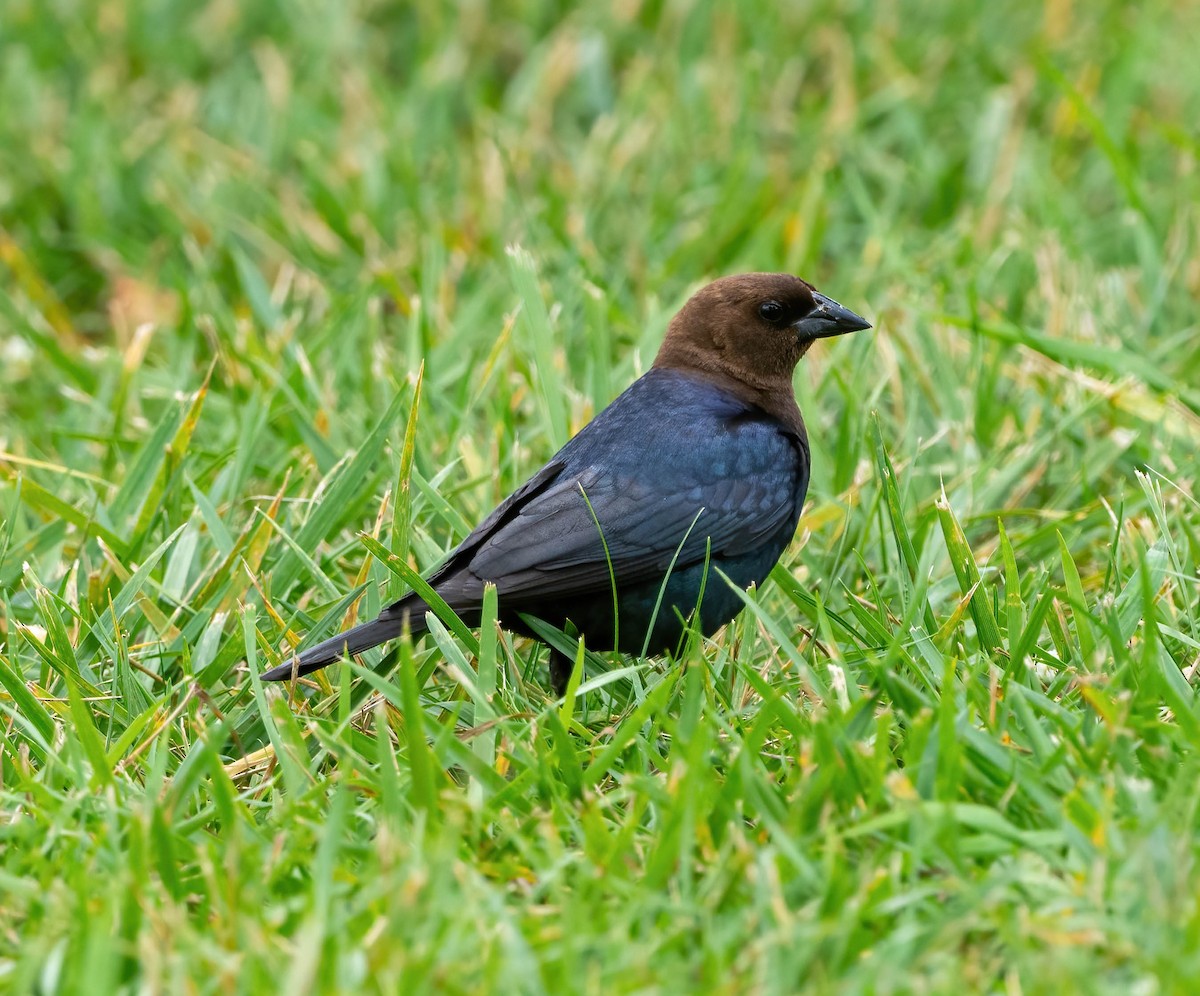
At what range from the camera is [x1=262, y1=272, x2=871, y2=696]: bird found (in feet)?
11.1

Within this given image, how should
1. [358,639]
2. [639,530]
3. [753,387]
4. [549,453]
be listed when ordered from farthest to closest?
[549,453], [753,387], [639,530], [358,639]

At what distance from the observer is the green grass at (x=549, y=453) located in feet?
7.92

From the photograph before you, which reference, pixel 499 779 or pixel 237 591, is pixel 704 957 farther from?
pixel 237 591

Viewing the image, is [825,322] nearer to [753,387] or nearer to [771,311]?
[771,311]

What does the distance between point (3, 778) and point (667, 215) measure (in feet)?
11.6

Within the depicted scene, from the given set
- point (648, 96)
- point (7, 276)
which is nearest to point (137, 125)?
point (7, 276)

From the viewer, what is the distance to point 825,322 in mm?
4066

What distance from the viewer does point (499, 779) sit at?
9.06 ft

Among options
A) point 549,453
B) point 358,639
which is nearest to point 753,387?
point 549,453

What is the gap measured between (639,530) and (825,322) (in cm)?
88

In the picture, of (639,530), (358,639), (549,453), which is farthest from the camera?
(549,453)

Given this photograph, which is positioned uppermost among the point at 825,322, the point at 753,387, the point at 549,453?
the point at 825,322

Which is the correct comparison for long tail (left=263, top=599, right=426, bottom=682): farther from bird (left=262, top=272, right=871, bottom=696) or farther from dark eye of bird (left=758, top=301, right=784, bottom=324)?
dark eye of bird (left=758, top=301, right=784, bottom=324)

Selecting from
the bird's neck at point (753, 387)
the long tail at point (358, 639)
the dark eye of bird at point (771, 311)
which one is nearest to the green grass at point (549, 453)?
the long tail at point (358, 639)
